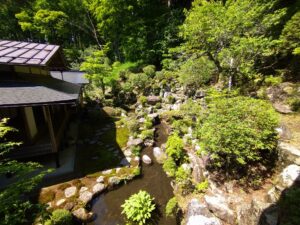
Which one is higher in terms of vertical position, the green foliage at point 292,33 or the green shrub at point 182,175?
the green foliage at point 292,33

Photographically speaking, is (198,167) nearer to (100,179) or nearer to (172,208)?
(172,208)

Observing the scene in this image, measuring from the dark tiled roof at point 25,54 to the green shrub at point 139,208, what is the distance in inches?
236

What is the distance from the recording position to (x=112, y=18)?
1966cm

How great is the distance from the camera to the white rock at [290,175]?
421 cm

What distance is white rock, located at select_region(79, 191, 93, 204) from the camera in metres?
6.16

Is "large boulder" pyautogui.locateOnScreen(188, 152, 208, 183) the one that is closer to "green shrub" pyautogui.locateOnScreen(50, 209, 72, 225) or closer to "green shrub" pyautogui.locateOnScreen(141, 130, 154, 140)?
"green shrub" pyautogui.locateOnScreen(141, 130, 154, 140)

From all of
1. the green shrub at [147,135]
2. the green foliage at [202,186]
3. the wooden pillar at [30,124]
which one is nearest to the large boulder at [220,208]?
the green foliage at [202,186]

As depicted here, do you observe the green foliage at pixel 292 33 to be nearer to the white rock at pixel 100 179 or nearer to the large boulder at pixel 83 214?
the white rock at pixel 100 179

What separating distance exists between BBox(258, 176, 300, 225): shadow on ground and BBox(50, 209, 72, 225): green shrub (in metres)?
4.68

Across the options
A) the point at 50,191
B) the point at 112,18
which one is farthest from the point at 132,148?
the point at 112,18

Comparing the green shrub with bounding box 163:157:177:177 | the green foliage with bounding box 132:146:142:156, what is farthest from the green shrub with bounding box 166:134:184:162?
the green foliage with bounding box 132:146:142:156

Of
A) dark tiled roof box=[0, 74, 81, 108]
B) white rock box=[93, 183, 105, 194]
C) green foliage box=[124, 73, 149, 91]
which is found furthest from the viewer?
green foliage box=[124, 73, 149, 91]

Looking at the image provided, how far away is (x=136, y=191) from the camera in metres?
6.71

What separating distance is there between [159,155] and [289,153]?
4978mm
